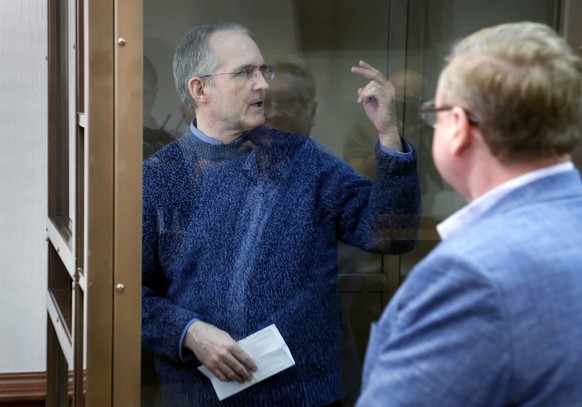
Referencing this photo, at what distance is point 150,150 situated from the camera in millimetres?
1985

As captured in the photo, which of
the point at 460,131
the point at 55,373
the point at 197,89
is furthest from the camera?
the point at 55,373

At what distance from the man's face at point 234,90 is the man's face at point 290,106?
2 cm

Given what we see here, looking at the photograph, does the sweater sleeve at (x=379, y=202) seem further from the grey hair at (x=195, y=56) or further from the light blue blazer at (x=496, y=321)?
the light blue blazer at (x=496, y=321)

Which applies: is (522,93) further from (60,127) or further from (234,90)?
(60,127)

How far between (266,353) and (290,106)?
458mm

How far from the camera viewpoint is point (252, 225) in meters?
1.91

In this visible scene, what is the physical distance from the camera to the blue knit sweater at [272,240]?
6.19 ft

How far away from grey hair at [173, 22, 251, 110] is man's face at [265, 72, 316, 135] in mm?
123

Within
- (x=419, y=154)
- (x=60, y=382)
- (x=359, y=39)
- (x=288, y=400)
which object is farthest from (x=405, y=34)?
(x=60, y=382)

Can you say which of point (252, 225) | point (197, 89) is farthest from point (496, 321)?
point (197, 89)

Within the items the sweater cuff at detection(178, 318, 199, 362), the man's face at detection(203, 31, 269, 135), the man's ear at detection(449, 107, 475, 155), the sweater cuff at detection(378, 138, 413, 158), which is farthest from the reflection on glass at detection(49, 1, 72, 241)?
the man's ear at detection(449, 107, 475, 155)

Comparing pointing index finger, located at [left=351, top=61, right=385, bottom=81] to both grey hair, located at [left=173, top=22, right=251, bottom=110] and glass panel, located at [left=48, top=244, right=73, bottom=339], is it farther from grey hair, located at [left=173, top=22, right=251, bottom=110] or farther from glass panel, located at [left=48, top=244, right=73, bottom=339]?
glass panel, located at [left=48, top=244, right=73, bottom=339]

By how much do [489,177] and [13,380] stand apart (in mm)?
2394


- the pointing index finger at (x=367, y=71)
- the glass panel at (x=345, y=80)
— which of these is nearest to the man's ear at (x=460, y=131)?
the glass panel at (x=345, y=80)
